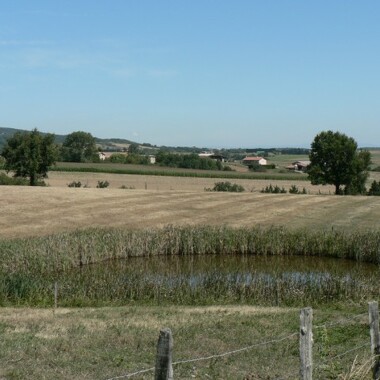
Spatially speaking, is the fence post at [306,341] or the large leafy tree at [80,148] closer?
the fence post at [306,341]

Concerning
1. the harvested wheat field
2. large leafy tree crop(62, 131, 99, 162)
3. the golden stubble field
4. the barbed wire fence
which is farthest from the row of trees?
the barbed wire fence

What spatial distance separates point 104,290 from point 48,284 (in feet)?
6.19

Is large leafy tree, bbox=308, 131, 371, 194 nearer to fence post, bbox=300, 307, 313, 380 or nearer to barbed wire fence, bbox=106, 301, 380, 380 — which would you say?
barbed wire fence, bbox=106, 301, 380, 380

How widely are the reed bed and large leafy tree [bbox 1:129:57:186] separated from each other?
30.4 metres

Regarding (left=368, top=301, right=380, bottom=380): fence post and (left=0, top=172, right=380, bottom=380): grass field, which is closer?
(left=368, top=301, right=380, bottom=380): fence post

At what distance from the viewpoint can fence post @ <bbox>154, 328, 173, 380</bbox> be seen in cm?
603

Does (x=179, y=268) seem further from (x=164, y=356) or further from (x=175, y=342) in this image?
(x=164, y=356)

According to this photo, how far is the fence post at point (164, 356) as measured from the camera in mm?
6031

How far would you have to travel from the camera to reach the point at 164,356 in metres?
6.07

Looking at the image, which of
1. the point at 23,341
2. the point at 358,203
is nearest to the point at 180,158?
the point at 358,203

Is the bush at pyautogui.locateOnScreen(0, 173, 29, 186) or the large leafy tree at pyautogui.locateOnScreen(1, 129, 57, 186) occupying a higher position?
the large leafy tree at pyautogui.locateOnScreen(1, 129, 57, 186)

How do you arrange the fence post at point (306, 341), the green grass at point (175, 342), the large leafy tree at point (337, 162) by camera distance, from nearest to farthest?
1. the fence post at point (306, 341)
2. the green grass at point (175, 342)
3. the large leafy tree at point (337, 162)

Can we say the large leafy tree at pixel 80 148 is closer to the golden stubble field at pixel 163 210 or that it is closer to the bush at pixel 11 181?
the bush at pixel 11 181

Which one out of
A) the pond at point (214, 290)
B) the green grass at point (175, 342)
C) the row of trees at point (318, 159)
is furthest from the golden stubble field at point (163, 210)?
the green grass at point (175, 342)
